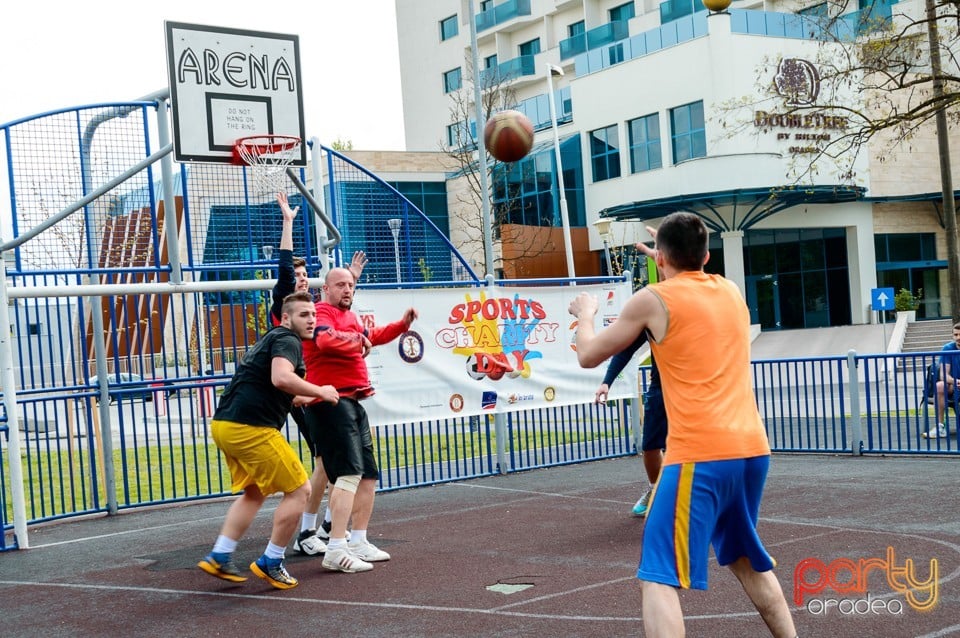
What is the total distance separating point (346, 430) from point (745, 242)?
39.1 meters

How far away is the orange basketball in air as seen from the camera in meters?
14.9

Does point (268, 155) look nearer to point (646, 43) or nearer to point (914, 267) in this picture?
point (646, 43)

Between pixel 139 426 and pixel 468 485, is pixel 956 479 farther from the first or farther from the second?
pixel 139 426

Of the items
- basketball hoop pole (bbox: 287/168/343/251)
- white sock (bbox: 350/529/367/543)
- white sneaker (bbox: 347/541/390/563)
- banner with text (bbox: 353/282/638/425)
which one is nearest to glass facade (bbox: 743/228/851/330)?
banner with text (bbox: 353/282/638/425)

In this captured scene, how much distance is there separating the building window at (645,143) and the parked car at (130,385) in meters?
33.9

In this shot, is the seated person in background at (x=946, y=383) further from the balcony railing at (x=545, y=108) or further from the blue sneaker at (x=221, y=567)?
the balcony railing at (x=545, y=108)

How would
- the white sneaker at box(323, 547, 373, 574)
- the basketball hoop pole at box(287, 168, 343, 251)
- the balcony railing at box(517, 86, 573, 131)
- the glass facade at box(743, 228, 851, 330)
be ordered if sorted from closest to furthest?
the white sneaker at box(323, 547, 373, 574)
the basketball hoop pole at box(287, 168, 343, 251)
the glass facade at box(743, 228, 851, 330)
the balcony railing at box(517, 86, 573, 131)

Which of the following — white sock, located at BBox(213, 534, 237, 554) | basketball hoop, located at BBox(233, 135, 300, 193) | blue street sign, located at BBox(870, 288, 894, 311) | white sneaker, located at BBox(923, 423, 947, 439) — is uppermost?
basketball hoop, located at BBox(233, 135, 300, 193)

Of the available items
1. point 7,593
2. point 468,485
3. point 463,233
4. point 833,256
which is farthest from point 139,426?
point 833,256

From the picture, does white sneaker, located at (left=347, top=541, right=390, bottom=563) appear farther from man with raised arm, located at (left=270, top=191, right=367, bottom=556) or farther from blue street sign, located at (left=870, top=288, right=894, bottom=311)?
blue street sign, located at (left=870, top=288, right=894, bottom=311)

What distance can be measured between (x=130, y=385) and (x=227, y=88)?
10.6ft

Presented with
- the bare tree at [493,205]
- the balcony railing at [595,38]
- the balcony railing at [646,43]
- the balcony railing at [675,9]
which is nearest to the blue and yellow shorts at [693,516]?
the bare tree at [493,205]

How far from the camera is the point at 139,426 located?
24.6 meters

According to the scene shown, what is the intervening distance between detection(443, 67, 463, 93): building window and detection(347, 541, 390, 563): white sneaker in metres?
57.4
